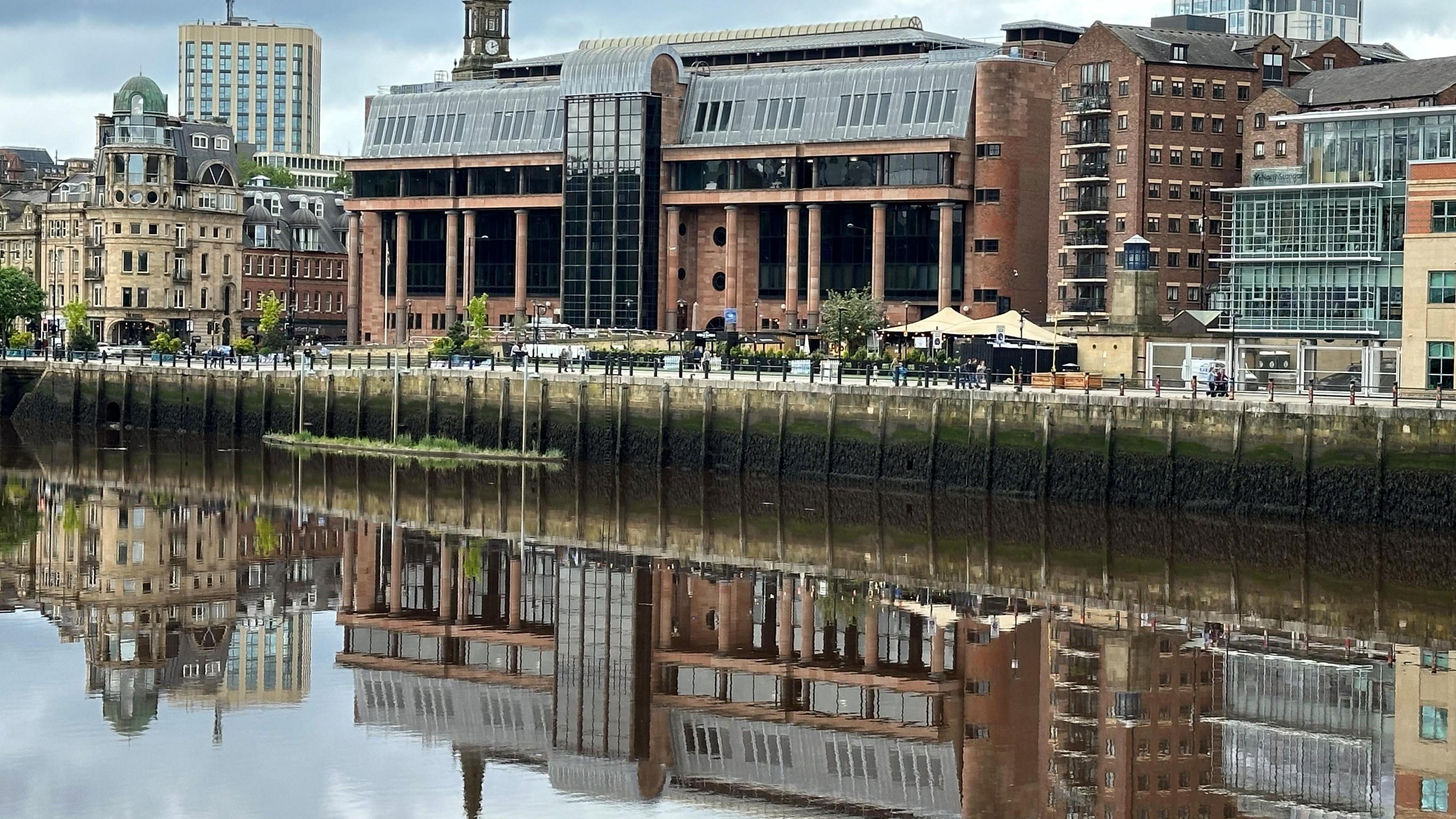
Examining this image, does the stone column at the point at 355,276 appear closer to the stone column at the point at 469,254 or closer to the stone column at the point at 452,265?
the stone column at the point at 452,265

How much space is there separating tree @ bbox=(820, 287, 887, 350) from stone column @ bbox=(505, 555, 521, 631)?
5665cm

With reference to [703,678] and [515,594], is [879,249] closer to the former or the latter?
[515,594]

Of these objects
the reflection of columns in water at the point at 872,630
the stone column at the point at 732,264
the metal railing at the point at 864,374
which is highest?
the stone column at the point at 732,264

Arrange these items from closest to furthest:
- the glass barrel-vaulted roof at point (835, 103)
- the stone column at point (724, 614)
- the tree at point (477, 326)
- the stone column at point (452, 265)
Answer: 1. the stone column at point (724, 614)
2. the tree at point (477, 326)
3. the glass barrel-vaulted roof at point (835, 103)
4. the stone column at point (452, 265)

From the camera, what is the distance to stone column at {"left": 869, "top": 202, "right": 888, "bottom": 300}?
5640 inches

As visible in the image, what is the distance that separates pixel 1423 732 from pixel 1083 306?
293 feet

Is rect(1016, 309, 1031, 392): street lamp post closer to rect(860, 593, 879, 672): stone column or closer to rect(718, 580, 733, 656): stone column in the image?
rect(718, 580, 733, 656): stone column

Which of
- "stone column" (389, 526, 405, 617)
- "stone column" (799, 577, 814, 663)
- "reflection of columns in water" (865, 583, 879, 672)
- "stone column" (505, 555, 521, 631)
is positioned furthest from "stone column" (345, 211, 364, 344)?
"reflection of columns in water" (865, 583, 879, 672)

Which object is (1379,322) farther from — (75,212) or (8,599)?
(75,212)

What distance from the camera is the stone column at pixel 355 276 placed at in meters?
170

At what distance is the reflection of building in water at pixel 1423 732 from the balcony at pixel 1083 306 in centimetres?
8008

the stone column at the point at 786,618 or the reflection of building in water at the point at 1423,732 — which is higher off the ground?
the stone column at the point at 786,618

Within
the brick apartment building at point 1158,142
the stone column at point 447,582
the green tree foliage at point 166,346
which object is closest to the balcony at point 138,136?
the green tree foliage at point 166,346

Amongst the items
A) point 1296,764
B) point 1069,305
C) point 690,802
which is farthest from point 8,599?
point 1069,305
